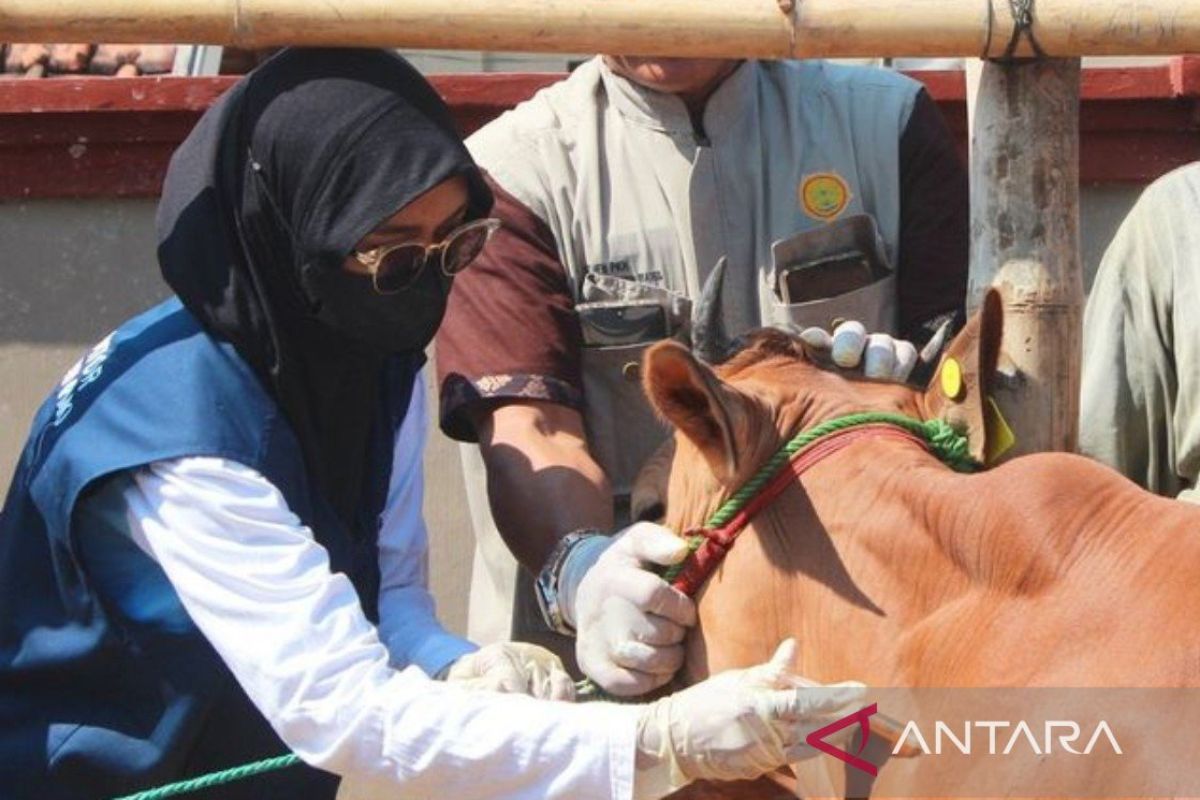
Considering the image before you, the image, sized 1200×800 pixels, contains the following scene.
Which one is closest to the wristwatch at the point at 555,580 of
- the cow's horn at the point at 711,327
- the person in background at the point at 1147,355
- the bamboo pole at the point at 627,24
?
the cow's horn at the point at 711,327

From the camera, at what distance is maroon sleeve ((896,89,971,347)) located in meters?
3.83

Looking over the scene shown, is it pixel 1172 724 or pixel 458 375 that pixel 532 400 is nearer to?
pixel 458 375

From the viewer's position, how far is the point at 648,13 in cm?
324

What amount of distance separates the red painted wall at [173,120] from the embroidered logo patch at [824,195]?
204 cm

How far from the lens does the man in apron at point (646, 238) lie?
375 cm

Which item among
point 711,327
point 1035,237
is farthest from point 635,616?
point 1035,237

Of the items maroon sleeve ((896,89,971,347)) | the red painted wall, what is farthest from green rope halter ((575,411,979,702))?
the red painted wall

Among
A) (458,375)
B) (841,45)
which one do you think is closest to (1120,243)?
(841,45)

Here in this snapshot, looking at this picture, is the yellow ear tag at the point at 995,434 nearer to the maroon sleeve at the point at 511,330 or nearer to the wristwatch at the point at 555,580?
the wristwatch at the point at 555,580

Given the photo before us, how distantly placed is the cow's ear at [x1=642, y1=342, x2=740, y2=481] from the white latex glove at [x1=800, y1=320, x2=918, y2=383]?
252 millimetres

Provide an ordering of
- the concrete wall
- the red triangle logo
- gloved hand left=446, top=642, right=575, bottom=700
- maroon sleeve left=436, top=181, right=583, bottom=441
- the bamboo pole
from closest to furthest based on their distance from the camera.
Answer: the red triangle logo → gloved hand left=446, top=642, right=575, bottom=700 → the bamboo pole → maroon sleeve left=436, top=181, right=583, bottom=441 → the concrete wall

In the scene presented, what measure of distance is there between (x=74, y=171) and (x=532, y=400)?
268 cm

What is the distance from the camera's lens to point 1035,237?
3.32 metres

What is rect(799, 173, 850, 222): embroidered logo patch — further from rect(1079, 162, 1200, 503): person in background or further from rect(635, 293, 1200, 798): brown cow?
rect(635, 293, 1200, 798): brown cow
